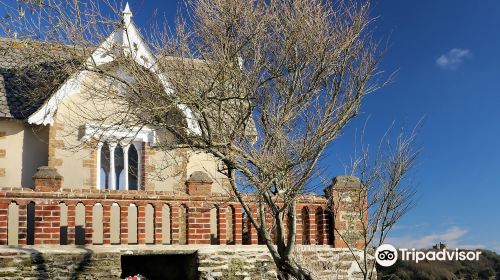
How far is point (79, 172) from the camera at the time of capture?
47.7 ft

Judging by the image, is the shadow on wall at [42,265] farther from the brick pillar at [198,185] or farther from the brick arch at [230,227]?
the brick arch at [230,227]

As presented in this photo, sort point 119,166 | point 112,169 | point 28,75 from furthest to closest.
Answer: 1. point 119,166
2. point 112,169
3. point 28,75

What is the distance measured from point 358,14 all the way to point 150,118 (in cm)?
367

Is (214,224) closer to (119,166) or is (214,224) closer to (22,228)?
(22,228)

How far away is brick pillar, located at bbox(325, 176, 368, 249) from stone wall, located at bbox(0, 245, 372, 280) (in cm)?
27

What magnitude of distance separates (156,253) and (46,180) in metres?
2.24

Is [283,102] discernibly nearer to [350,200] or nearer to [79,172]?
[350,200]

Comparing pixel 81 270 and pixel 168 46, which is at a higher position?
pixel 168 46

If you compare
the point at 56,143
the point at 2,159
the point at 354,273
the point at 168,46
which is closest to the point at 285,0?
the point at 168,46

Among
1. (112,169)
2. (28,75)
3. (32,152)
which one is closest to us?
(28,75)

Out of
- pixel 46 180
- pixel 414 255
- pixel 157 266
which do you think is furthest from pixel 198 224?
pixel 414 255

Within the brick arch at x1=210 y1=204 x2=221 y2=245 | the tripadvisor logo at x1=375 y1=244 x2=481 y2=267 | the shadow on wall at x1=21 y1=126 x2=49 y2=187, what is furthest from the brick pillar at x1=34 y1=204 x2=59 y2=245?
the tripadvisor logo at x1=375 y1=244 x2=481 y2=267

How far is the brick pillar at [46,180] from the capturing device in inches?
428

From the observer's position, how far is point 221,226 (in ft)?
37.8
